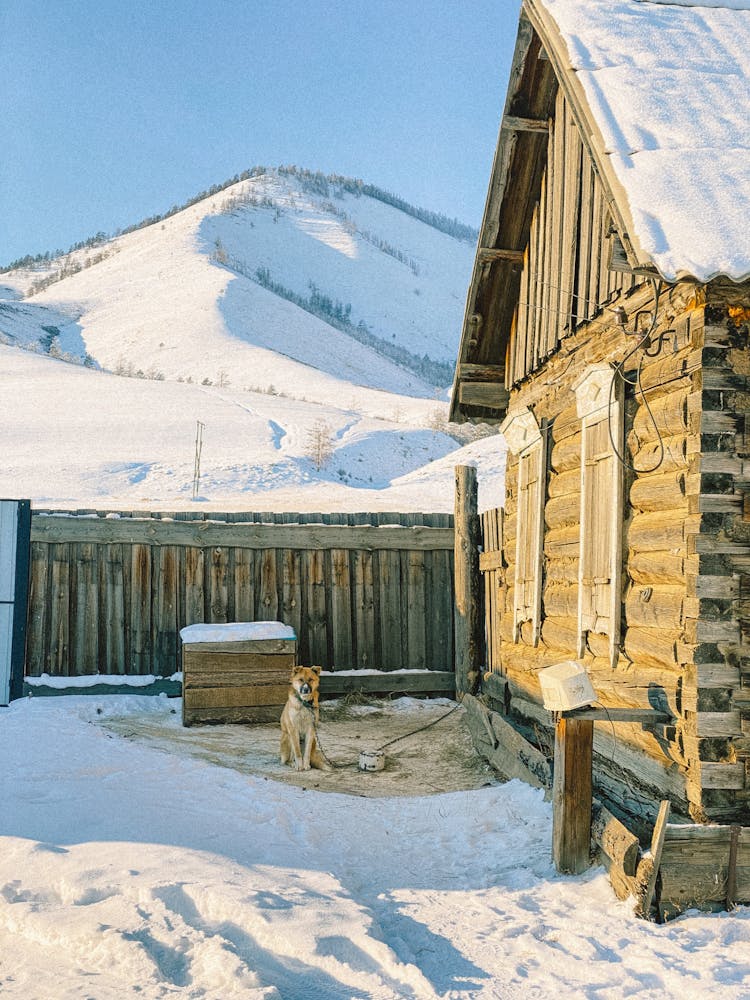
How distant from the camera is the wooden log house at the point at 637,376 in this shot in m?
4.96

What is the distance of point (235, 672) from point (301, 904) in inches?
224

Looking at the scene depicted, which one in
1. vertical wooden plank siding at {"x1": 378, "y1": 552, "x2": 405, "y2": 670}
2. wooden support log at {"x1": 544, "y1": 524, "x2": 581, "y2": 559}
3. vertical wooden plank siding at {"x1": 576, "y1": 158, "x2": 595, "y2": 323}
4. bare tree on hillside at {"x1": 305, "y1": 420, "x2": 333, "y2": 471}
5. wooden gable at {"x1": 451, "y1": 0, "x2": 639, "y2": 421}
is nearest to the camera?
wooden gable at {"x1": 451, "y1": 0, "x2": 639, "y2": 421}

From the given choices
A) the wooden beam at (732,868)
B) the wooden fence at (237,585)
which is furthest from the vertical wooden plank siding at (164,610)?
the wooden beam at (732,868)

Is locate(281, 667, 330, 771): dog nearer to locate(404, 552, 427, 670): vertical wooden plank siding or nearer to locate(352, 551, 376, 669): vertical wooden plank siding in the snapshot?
locate(352, 551, 376, 669): vertical wooden plank siding

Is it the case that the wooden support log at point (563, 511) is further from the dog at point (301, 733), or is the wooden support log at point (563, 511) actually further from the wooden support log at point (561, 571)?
the dog at point (301, 733)

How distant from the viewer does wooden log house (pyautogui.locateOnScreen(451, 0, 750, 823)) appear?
4965 mm

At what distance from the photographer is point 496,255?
8.96 m

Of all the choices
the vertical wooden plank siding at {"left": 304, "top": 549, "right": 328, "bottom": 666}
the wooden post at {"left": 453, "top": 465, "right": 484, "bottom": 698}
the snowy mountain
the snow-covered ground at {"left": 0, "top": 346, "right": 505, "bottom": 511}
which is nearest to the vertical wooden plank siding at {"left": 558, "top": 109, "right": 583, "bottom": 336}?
the wooden post at {"left": 453, "top": 465, "right": 484, "bottom": 698}

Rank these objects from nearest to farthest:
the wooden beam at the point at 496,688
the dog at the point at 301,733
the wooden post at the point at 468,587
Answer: the dog at the point at 301,733 < the wooden beam at the point at 496,688 < the wooden post at the point at 468,587

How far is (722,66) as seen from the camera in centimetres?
662

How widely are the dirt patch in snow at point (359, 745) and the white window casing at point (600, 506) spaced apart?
2133 mm

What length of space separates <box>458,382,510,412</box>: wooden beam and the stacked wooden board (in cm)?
341

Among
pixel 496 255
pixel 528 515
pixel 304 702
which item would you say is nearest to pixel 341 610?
pixel 304 702

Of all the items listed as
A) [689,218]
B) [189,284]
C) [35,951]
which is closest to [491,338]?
[689,218]
